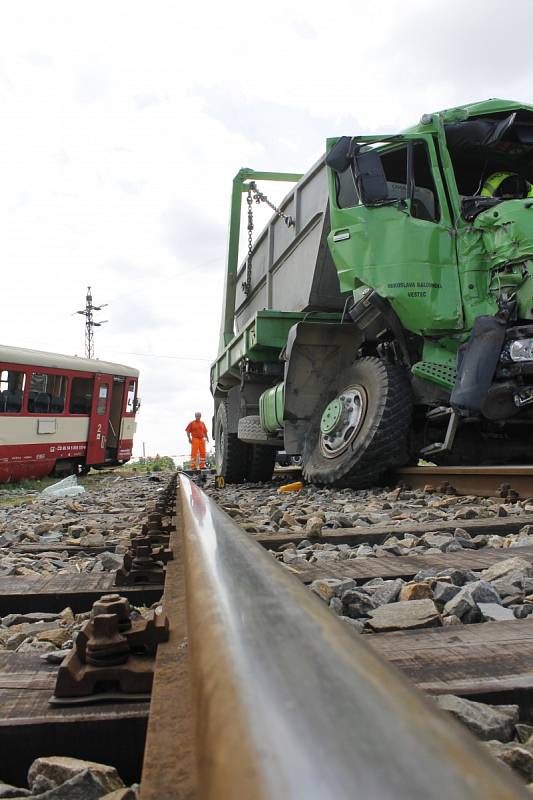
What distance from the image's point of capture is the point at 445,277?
5.08 metres

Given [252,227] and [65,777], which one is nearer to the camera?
[65,777]

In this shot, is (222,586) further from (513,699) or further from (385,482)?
(385,482)

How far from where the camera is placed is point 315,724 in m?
0.44

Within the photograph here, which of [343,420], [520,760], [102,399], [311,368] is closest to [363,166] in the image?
[311,368]

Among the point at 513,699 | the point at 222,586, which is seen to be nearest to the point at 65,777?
the point at 222,586

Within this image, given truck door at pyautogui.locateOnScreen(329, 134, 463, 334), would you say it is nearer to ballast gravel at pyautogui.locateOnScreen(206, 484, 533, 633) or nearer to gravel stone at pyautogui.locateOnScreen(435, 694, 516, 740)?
ballast gravel at pyautogui.locateOnScreen(206, 484, 533, 633)

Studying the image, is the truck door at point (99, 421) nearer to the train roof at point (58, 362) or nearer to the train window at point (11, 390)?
the train roof at point (58, 362)

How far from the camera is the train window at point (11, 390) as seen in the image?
40.6 feet

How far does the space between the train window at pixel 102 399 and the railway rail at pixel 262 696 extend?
46.2 ft

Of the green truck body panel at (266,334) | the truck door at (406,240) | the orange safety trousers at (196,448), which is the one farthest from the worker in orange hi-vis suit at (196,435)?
the truck door at (406,240)

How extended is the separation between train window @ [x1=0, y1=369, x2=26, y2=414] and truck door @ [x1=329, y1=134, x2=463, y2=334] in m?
8.78

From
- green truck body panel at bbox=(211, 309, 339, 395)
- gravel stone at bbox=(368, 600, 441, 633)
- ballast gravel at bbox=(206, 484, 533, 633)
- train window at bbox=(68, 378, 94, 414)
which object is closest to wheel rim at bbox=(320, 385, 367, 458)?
ballast gravel at bbox=(206, 484, 533, 633)

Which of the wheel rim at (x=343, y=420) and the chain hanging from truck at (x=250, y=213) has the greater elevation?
the chain hanging from truck at (x=250, y=213)

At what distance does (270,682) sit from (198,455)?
1524 centimetres
